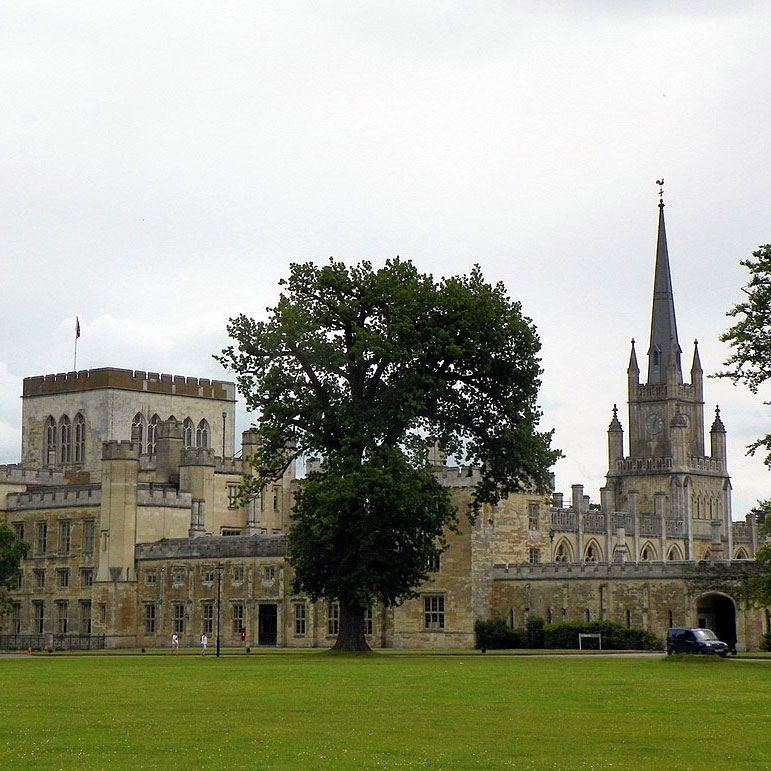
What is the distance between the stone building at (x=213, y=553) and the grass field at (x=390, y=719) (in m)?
20.3

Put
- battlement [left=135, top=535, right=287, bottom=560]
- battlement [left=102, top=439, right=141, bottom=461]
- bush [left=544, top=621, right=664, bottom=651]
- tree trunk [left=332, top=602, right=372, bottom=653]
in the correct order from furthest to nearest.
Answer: battlement [left=102, top=439, right=141, bottom=461]
battlement [left=135, top=535, right=287, bottom=560]
bush [left=544, top=621, right=664, bottom=651]
tree trunk [left=332, top=602, right=372, bottom=653]

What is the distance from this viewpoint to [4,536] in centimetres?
7875

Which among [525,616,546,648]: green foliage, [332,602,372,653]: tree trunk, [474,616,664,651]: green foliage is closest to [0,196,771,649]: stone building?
[474,616,664,651]: green foliage

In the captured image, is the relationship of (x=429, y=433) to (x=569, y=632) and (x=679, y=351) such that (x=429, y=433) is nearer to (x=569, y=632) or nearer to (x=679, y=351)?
(x=569, y=632)

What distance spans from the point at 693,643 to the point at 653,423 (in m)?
98.7

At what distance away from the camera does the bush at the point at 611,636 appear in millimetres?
69125

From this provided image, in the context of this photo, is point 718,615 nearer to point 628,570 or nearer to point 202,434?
point 628,570

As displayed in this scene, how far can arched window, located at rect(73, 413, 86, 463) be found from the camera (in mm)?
111938

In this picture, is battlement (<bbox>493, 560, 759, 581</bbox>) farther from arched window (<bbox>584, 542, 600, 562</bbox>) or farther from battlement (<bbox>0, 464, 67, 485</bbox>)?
arched window (<bbox>584, 542, 600, 562</bbox>)

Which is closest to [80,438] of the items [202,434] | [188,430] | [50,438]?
[50,438]

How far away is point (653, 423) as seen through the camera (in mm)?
153125

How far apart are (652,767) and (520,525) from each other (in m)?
60.1

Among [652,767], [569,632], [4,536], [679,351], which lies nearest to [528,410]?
[569,632]

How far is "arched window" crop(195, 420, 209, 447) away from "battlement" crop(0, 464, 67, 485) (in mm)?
16921
